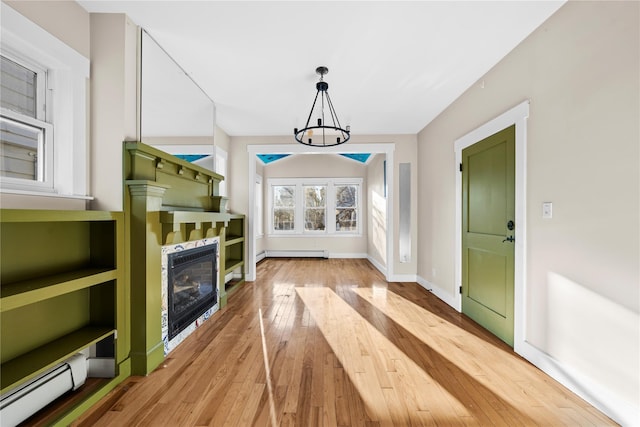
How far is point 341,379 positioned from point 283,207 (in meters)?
5.80

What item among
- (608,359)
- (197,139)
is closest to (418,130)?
(197,139)

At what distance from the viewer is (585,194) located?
1736 mm

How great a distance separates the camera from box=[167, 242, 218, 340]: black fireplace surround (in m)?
2.38

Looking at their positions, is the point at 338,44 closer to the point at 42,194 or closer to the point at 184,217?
the point at 184,217

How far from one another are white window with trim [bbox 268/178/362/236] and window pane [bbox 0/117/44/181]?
570 centimetres

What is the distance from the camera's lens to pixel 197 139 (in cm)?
313

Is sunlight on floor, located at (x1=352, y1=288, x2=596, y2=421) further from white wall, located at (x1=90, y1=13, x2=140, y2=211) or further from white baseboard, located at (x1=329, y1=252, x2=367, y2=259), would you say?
white baseboard, located at (x1=329, y1=252, x2=367, y2=259)

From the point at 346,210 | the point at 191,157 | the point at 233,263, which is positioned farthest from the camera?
the point at 346,210

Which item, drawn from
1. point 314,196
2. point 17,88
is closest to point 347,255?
point 314,196

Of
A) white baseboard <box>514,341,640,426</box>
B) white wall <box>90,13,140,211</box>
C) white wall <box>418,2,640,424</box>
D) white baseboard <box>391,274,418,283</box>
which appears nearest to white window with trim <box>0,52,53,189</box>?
white wall <box>90,13,140,211</box>

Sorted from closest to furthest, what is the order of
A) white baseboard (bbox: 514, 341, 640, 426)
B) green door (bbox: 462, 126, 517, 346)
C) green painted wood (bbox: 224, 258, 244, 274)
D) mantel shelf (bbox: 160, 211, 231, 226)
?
white baseboard (bbox: 514, 341, 640, 426), mantel shelf (bbox: 160, 211, 231, 226), green door (bbox: 462, 126, 517, 346), green painted wood (bbox: 224, 258, 244, 274)

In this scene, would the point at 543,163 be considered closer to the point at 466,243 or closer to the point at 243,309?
the point at 466,243

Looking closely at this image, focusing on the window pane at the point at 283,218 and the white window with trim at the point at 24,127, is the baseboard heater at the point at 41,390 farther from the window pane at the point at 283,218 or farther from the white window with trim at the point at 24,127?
the window pane at the point at 283,218

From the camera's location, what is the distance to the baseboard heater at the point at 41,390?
54.4 inches
